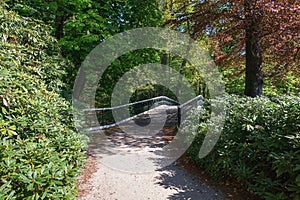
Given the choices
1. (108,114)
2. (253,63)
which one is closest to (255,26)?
(253,63)

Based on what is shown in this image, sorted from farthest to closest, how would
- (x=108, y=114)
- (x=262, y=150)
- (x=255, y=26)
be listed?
(x=108, y=114) < (x=255, y=26) < (x=262, y=150)

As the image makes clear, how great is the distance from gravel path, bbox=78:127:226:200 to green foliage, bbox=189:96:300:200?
0.47 metres

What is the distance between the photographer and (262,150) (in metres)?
2.64

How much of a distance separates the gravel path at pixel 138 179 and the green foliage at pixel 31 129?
684 millimetres

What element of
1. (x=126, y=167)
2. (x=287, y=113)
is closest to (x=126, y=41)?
(x=126, y=167)

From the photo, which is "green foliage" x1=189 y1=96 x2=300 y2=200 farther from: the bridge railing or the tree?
the bridge railing

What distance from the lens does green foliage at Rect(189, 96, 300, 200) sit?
222 centimetres

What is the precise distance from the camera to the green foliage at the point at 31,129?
1.65 metres

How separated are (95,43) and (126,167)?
13.4ft

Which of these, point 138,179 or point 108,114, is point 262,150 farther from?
point 108,114

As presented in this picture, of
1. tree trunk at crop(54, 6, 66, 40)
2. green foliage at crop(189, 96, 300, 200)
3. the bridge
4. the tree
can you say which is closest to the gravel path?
green foliage at crop(189, 96, 300, 200)

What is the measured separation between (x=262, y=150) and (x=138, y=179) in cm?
198

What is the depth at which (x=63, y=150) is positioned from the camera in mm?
2721

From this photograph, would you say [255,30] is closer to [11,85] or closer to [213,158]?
[213,158]
